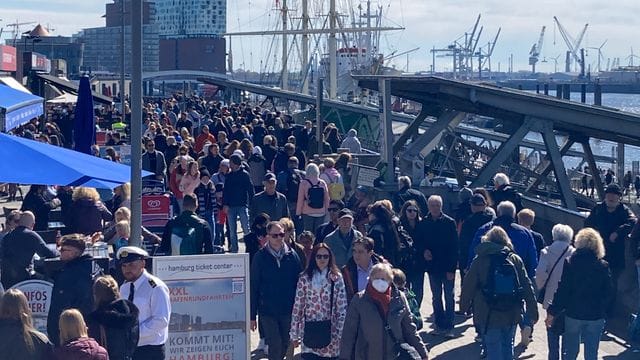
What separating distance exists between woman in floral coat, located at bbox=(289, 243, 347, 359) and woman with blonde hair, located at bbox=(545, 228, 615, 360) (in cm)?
191

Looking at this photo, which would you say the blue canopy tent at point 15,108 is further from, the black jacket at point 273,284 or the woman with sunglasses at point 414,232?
the black jacket at point 273,284

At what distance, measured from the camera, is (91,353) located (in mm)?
6527

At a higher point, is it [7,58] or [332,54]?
[332,54]

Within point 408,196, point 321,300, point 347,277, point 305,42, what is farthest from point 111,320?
point 305,42

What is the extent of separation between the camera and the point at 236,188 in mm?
15031

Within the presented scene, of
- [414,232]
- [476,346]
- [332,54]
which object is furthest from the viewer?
[332,54]

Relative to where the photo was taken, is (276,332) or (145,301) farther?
(276,332)

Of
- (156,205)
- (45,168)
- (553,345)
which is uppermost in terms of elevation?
(45,168)

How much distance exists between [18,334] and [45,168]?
3.29 meters

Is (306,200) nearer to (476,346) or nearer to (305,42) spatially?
(476,346)

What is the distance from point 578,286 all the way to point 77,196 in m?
5.61

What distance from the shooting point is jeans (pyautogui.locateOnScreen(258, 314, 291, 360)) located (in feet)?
30.5

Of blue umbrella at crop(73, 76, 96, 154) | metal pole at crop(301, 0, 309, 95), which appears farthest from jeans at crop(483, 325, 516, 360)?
metal pole at crop(301, 0, 309, 95)

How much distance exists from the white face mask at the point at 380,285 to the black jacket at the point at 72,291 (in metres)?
2.10
